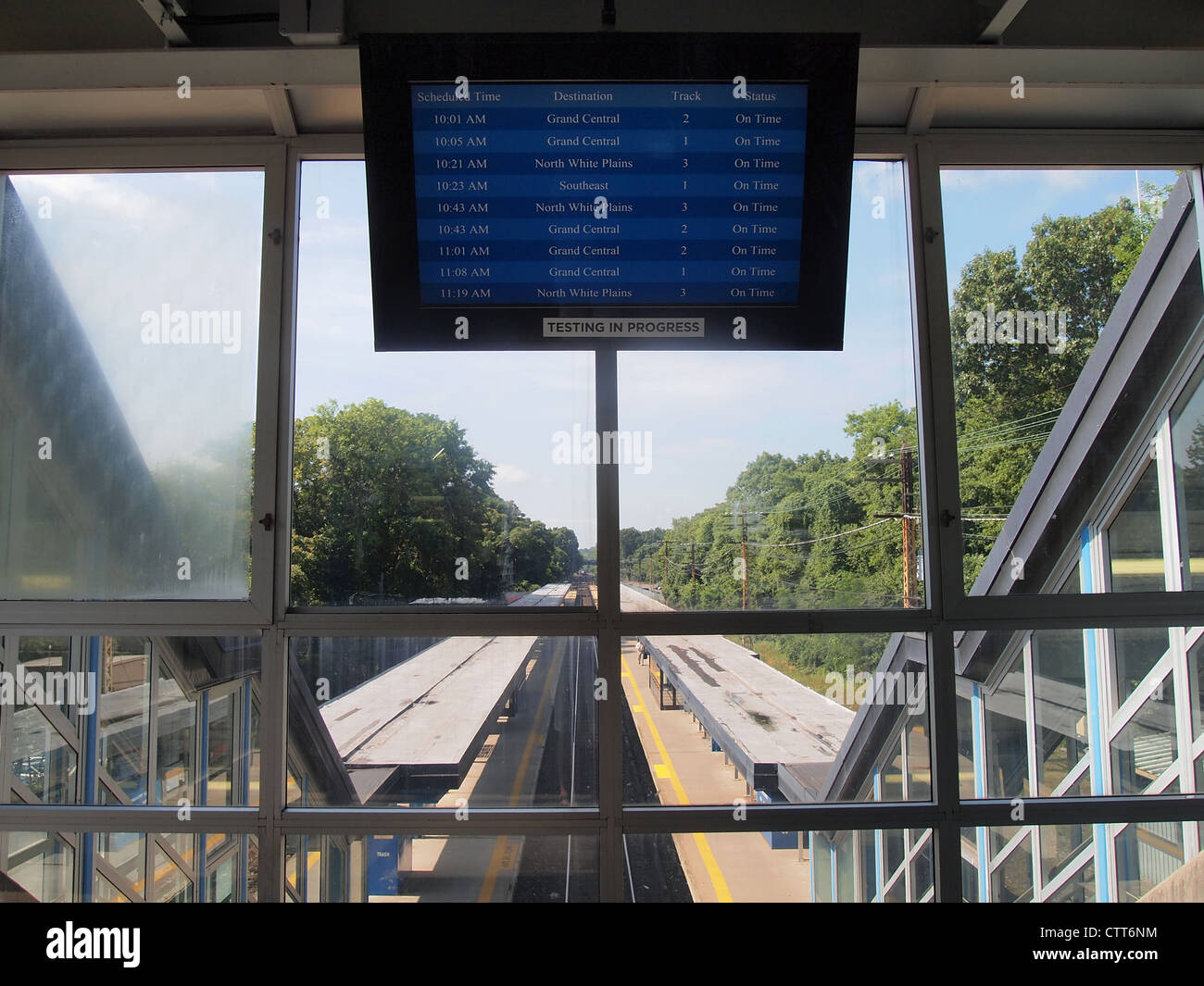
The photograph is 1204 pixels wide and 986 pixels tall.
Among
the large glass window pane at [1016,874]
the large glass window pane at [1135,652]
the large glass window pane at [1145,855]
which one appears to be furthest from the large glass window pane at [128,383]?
the large glass window pane at [1145,855]

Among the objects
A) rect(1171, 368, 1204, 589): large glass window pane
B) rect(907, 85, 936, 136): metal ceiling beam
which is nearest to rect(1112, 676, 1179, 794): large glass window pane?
rect(1171, 368, 1204, 589): large glass window pane

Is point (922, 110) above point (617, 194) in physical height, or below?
above

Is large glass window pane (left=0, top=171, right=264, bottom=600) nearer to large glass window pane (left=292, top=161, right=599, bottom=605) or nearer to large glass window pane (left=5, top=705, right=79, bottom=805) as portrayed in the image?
large glass window pane (left=292, top=161, right=599, bottom=605)

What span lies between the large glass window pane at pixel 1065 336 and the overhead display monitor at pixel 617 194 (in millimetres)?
690

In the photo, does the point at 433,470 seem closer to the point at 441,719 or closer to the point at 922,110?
the point at 441,719

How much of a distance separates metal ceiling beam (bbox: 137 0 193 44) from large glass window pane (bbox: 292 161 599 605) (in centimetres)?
82

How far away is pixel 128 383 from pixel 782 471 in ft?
7.24

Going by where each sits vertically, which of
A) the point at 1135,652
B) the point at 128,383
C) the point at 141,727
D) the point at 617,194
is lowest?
the point at 141,727

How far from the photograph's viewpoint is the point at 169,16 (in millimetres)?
1955

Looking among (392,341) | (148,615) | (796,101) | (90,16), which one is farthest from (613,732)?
(90,16)

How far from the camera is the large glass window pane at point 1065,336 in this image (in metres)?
2.23

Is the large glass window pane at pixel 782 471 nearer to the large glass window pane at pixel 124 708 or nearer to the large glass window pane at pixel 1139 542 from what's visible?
the large glass window pane at pixel 1139 542

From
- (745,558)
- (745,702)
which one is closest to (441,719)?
(745,702)

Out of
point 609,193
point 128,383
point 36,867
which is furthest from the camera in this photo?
point 128,383
